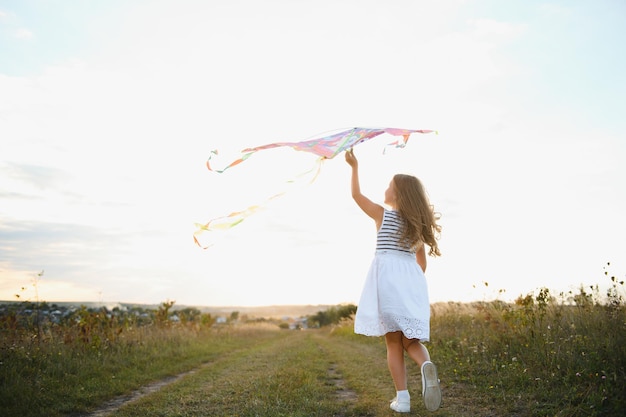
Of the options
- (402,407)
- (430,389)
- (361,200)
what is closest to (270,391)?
(402,407)

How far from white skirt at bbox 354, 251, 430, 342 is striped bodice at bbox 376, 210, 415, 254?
0.07 meters

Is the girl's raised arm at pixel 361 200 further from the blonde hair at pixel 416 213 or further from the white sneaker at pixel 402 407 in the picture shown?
the white sneaker at pixel 402 407

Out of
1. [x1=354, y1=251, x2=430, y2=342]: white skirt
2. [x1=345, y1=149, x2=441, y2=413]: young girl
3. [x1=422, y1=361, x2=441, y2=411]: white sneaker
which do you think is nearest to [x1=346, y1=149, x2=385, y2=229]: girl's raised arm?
[x1=345, y1=149, x2=441, y2=413]: young girl

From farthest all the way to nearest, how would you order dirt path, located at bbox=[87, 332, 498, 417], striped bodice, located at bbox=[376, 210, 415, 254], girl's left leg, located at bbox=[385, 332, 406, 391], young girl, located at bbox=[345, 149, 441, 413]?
dirt path, located at bbox=[87, 332, 498, 417] → striped bodice, located at bbox=[376, 210, 415, 254] → girl's left leg, located at bbox=[385, 332, 406, 391] → young girl, located at bbox=[345, 149, 441, 413]

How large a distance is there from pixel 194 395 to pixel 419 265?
12.5 ft

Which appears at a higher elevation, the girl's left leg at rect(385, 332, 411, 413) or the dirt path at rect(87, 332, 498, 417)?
the girl's left leg at rect(385, 332, 411, 413)

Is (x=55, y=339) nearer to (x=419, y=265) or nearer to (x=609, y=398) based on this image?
(x=419, y=265)

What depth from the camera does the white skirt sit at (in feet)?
16.3

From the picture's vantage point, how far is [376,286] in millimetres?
5129

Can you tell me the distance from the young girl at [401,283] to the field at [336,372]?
0.53 meters

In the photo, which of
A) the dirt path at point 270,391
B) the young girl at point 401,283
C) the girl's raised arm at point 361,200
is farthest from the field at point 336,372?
the girl's raised arm at point 361,200

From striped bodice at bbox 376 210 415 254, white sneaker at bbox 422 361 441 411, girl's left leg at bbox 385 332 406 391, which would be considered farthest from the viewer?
striped bodice at bbox 376 210 415 254

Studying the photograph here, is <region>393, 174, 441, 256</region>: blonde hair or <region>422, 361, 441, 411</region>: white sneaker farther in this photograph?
<region>393, 174, 441, 256</region>: blonde hair

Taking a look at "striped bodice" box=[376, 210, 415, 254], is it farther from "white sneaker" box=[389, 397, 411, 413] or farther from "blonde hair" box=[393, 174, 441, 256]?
"white sneaker" box=[389, 397, 411, 413]
